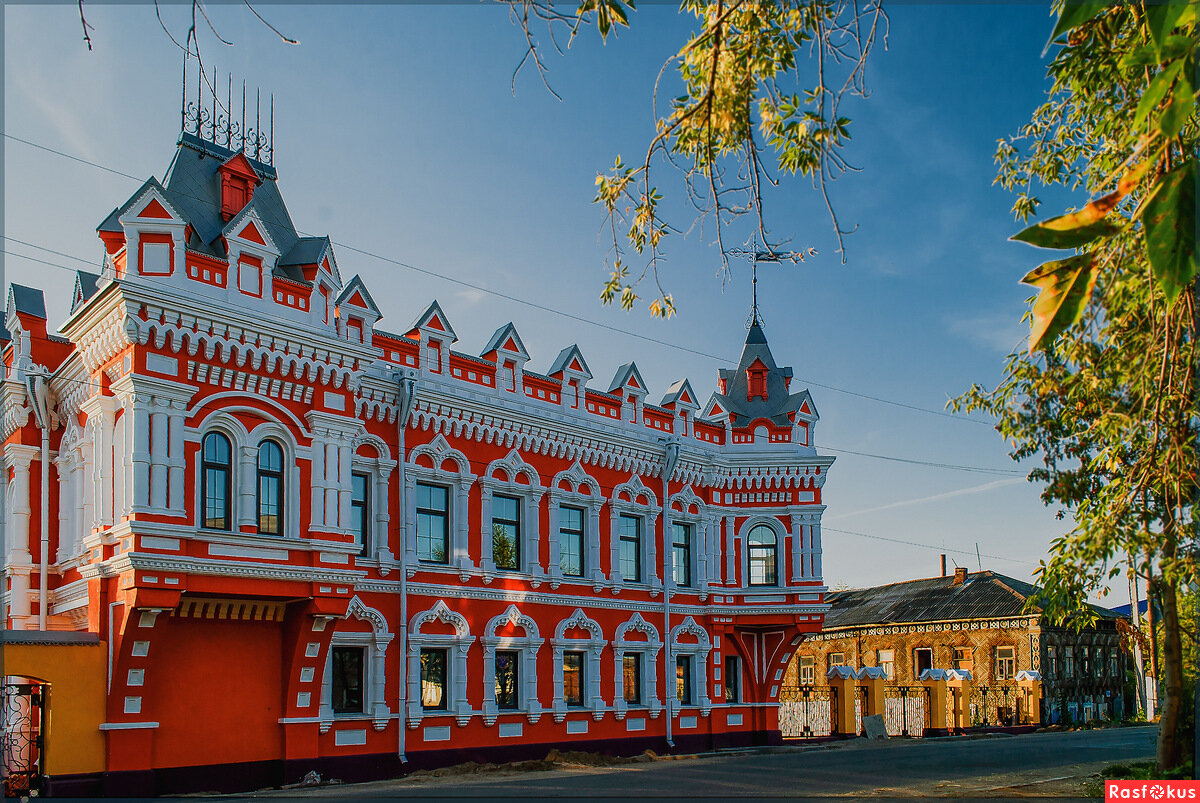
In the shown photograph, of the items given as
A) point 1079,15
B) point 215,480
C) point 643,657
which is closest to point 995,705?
point 643,657

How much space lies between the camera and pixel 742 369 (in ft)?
91.6

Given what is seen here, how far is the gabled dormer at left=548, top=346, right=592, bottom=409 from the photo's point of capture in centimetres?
2344

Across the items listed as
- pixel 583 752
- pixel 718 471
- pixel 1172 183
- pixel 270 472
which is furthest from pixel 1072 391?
pixel 718 471

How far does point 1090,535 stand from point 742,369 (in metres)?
21.0

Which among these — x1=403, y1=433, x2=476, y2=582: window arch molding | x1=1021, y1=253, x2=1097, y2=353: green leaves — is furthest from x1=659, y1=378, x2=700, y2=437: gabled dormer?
x1=1021, y1=253, x2=1097, y2=353: green leaves

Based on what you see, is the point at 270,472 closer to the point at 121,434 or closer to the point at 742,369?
the point at 121,434

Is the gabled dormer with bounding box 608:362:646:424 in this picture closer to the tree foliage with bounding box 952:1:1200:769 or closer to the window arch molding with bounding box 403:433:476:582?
the window arch molding with bounding box 403:433:476:582

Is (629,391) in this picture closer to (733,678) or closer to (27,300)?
(733,678)

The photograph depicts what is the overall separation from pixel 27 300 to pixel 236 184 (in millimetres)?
4124

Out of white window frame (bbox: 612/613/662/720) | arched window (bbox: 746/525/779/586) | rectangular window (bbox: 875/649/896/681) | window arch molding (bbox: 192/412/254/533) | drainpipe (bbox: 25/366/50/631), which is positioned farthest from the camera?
rectangular window (bbox: 875/649/896/681)

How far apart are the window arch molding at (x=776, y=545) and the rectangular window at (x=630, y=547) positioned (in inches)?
113

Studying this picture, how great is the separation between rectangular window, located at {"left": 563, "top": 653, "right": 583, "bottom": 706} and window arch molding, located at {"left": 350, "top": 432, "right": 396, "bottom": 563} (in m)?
5.32

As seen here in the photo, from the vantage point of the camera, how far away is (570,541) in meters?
23.4

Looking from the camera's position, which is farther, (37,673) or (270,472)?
(270,472)
